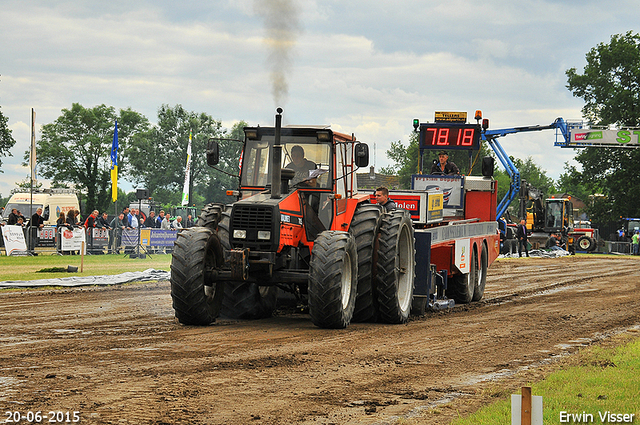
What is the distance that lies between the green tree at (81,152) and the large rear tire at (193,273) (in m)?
60.5

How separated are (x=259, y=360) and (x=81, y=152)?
6628 cm

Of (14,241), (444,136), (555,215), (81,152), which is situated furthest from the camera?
(81,152)

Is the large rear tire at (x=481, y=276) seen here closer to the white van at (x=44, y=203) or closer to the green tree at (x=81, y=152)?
the white van at (x=44, y=203)

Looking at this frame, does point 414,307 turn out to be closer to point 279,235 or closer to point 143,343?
point 279,235

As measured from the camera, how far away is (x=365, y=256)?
425 inches

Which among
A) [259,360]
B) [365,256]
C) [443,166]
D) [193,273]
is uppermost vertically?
[443,166]

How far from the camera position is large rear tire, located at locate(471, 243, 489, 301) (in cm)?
1572

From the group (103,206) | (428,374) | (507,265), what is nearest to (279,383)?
(428,374)

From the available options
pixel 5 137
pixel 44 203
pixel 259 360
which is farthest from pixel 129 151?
pixel 259 360

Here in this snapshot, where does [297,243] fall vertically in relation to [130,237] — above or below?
above

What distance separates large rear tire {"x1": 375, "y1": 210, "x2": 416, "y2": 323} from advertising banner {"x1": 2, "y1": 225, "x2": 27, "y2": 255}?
655 inches

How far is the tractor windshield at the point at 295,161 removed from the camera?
10.9 m

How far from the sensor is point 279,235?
995 cm

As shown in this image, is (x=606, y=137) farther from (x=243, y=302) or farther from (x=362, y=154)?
(x=243, y=302)
